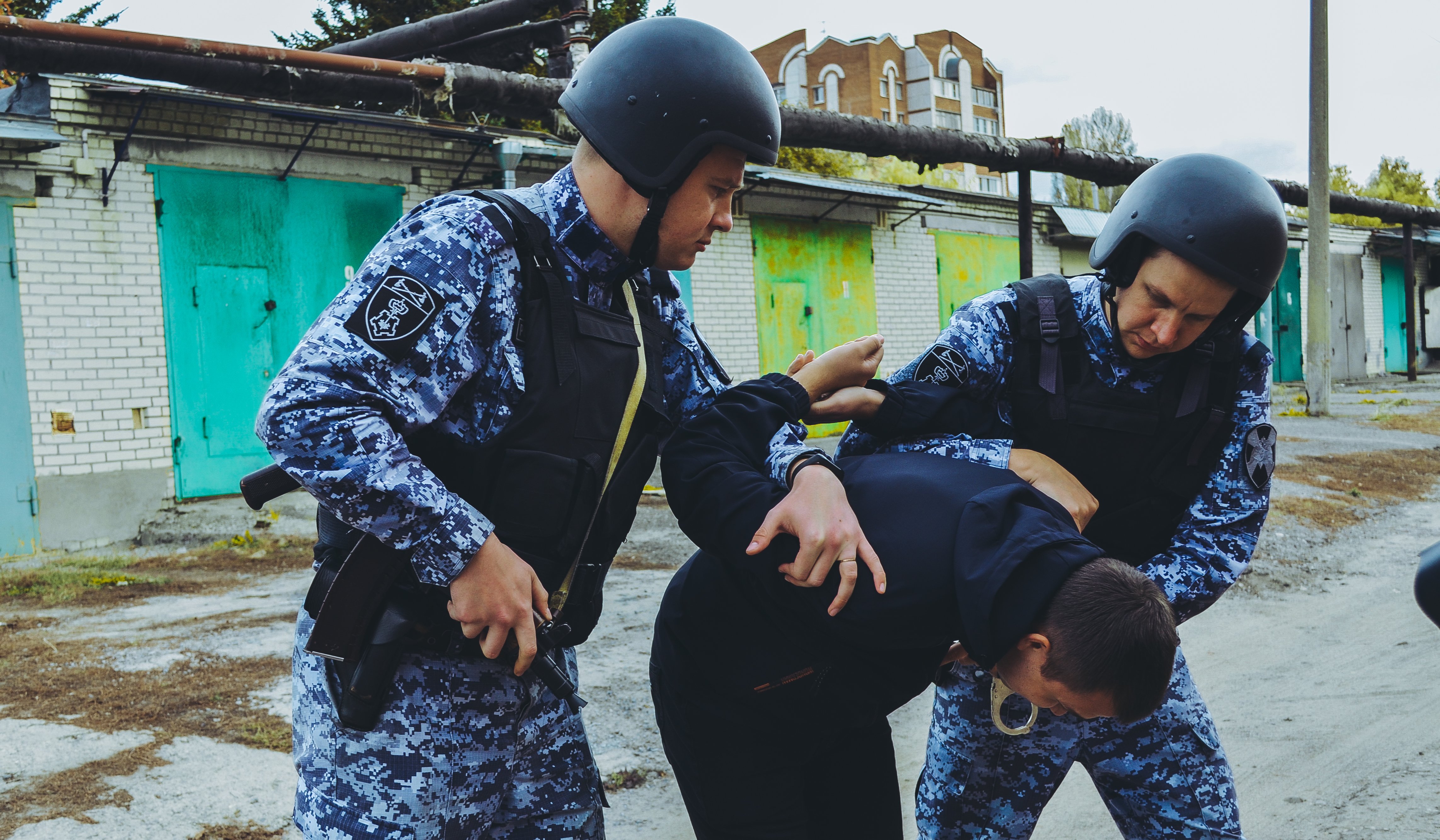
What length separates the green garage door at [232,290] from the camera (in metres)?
8.19

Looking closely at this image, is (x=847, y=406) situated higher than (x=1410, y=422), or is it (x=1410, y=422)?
(x=847, y=406)

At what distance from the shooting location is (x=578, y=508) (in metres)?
1.60

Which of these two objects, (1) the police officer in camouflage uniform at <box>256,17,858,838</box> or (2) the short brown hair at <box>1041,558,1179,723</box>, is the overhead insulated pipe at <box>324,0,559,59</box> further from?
(2) the short brown hair at <box>1041,558,1179,723</box>

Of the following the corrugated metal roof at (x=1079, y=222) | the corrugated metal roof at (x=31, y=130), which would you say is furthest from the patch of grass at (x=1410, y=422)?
the corrugated metal roof at (x=31, y=130)

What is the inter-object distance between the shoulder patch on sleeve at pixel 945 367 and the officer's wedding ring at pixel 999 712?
608 mm

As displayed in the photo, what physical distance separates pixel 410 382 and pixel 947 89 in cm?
6743

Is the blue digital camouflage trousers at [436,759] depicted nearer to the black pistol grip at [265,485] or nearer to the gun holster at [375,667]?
the gun holster at [375,667]

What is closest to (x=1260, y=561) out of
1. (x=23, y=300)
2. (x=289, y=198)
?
(x=289, y=198)

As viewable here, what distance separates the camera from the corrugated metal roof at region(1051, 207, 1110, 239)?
17.2 m

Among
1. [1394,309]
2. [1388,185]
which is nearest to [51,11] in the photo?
[1394,309]

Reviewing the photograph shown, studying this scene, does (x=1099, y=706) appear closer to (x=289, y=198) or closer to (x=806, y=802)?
(x=806, y=802)

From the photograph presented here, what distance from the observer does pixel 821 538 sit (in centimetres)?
146

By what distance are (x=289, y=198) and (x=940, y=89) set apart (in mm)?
60346

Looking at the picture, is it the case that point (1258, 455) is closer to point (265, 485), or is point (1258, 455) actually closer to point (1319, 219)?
point (265, 485)
